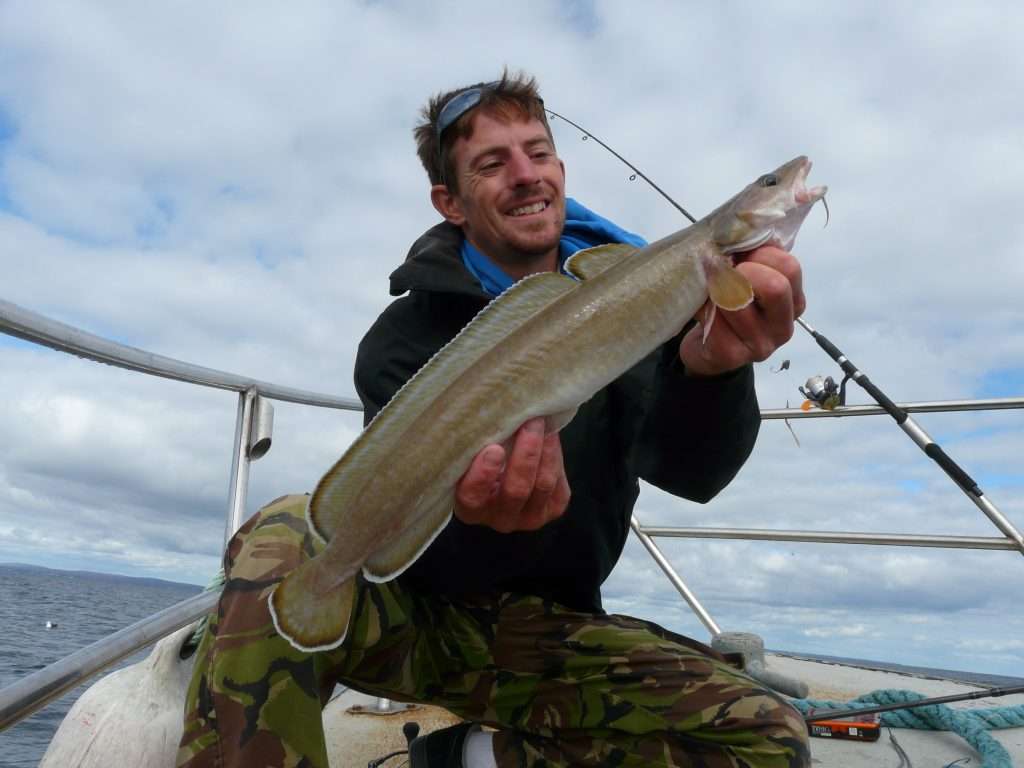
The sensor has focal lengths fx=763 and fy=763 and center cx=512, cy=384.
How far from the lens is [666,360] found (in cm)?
266

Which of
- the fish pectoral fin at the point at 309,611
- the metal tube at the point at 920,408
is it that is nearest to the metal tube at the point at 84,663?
the fish pectoral fin at the point at 309,611

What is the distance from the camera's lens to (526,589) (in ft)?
9.38

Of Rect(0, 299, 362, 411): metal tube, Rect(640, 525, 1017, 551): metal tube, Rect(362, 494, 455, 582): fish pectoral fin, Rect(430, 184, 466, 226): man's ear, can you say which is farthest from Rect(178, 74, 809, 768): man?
Rect(640, 525, 1017, 551): metal tube

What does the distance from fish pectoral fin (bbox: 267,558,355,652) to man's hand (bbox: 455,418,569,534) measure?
0.42 metres

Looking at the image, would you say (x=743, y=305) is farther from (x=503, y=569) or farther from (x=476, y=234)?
(x=476, y=234)

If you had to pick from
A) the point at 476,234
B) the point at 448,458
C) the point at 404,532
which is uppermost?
the point at 476,234

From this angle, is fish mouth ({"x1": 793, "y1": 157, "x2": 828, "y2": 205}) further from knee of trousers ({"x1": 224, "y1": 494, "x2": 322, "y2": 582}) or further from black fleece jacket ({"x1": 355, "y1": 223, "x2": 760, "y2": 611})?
knee of trousers ({"x1": 224, "y1": 494, "x2": 322, "y2": 582})

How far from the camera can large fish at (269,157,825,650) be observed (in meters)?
1.94

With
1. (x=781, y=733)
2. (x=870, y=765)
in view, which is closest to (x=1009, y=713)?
(x=870, y=765)

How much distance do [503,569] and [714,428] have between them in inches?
35.2

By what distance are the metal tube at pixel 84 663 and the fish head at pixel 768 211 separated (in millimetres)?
2248

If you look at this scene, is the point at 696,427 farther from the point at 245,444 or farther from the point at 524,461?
the point at 245,444

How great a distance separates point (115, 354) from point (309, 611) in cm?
133

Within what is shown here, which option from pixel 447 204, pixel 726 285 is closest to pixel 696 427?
pixel 726 285
